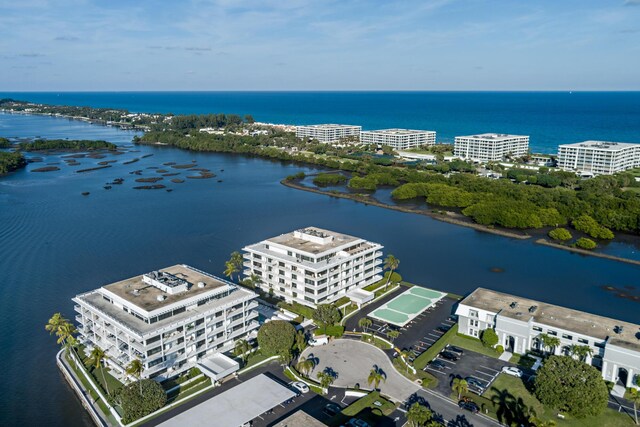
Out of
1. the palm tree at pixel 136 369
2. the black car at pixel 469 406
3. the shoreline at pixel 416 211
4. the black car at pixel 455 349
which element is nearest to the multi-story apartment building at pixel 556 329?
the black car at pixel 455 349

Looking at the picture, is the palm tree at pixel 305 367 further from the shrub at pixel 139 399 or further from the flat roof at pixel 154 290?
the shrub at pixel 139 399

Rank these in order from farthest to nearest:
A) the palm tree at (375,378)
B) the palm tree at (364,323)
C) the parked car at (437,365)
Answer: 1. the palm tree at (364,323)
2. the parked car at (437,365)
3. the palm tree at (375,378)

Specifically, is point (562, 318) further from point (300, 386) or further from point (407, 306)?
point (300, 386)

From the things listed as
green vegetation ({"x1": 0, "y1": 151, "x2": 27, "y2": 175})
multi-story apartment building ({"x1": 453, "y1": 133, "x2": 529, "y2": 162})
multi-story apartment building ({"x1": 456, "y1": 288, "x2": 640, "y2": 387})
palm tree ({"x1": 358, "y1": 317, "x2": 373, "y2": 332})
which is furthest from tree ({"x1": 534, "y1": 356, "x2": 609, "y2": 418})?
green vegetation ({"x1": 0, "y1": 151, "x2": 27, "y2": 175})

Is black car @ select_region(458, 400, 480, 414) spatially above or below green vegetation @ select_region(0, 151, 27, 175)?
below

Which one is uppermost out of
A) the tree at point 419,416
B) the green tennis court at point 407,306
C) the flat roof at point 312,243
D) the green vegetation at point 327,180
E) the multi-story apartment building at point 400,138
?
the multi-story apartment building at point 400,138

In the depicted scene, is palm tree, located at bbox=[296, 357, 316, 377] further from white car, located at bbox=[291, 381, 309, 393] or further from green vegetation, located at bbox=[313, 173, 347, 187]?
green vegetation, located at bbox=[313, 173, 347, 187]
